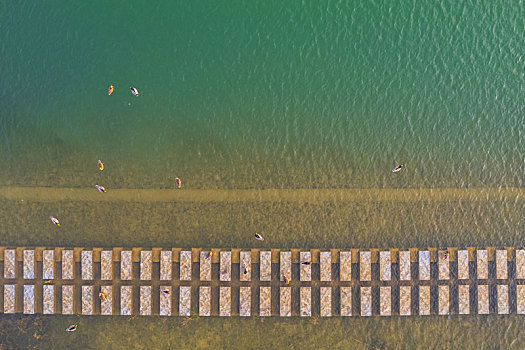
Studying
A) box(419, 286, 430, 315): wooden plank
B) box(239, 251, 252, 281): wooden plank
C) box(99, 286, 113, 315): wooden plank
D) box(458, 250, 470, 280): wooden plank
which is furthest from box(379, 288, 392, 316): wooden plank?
box(99, 286, 113, 315): wooden plank

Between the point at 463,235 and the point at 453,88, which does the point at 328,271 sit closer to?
the point at 463,235

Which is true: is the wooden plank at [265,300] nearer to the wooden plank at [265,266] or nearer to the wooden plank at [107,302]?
the wooden plank at [265,266]

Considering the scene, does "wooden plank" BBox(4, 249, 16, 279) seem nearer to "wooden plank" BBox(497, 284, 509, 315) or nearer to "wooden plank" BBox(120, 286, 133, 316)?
"wooden plank" BBox(120, 286, 133, 316)

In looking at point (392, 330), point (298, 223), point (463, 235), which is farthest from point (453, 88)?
point (392, 330)

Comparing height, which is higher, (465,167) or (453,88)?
(453,88)

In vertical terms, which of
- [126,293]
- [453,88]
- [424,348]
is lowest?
[424,348]

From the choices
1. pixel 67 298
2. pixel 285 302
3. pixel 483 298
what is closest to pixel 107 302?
pixel 67 298

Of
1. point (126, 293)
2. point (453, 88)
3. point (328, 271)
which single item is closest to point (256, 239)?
point (328, 271)
